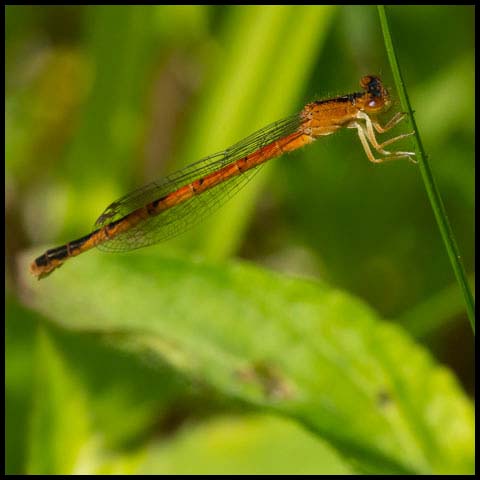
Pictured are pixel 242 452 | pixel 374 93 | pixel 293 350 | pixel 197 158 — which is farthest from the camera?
pixel 197 158

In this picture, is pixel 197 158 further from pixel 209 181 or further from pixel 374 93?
pixel 374 93

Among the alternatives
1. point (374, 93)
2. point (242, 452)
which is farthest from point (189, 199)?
point (242, 452)

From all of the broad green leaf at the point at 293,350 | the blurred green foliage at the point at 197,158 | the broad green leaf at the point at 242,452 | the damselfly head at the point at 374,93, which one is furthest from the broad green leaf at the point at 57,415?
the damselfly head at the point at 374,93

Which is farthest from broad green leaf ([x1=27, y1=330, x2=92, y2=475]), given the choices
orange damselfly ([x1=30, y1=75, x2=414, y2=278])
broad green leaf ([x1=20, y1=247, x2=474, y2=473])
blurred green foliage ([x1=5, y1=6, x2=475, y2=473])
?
broad green leaf ([x1=20, y1=247, x2=474, y2=473])

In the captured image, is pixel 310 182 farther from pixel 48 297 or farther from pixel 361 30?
pixel 48 297

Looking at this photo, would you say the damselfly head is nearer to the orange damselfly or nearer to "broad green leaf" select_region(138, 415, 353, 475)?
the orange damselfly

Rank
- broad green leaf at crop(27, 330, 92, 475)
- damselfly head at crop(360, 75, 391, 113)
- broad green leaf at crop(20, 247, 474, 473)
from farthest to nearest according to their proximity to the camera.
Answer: broad green leaf at crop(27, 330, 92, 475)
damselfly head at crop(360, 75, 391, 113)
broad green leaf at crop(20, 247, 474, 473)

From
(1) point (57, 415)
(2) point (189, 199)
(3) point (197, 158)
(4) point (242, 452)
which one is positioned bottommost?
(4) point (242, 452)
